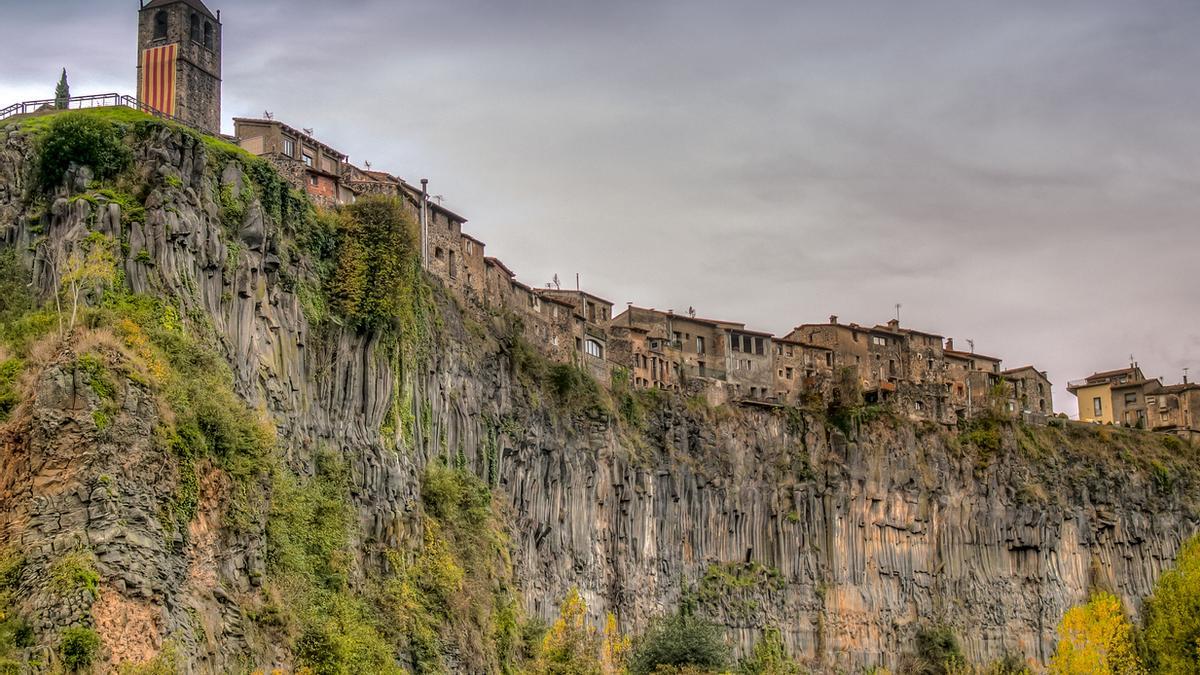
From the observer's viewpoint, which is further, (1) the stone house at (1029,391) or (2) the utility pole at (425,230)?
(1) the stone house at (1029,391)

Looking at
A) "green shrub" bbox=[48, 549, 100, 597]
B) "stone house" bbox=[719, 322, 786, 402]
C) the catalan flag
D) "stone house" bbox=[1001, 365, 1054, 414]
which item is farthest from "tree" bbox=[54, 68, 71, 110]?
"stone house" bbox=[1001, 365, 1054, 414]

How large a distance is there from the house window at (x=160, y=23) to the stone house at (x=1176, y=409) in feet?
264

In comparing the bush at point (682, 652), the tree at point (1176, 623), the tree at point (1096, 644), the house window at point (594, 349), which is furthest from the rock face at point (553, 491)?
the bush at point (682, 652)

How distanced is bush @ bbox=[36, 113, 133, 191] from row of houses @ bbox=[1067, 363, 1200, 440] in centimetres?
8143

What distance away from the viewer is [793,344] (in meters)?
94.9

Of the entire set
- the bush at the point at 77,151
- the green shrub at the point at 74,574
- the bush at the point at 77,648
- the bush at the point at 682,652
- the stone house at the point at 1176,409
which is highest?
the bush at the point at 77,151

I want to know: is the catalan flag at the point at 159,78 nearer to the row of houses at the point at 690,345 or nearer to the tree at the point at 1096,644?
the row of houses at the point at 690,345

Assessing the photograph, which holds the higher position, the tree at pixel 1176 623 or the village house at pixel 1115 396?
the village house at pixel 1115 396

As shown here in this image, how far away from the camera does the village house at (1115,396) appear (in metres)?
115

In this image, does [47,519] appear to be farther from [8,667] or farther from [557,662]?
[557,662]

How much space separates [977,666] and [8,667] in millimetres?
66276

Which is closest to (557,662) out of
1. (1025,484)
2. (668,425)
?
(668,425)

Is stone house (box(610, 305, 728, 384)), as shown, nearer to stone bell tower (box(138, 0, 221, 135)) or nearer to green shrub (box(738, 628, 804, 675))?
green shrub (box(738, 628, 804, 675))

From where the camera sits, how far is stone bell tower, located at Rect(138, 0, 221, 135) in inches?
2453
